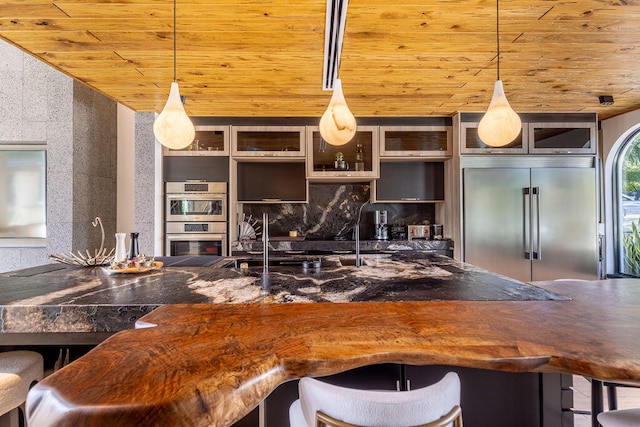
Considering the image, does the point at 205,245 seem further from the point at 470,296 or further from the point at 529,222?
the point at 529,222

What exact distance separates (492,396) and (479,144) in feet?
10.1

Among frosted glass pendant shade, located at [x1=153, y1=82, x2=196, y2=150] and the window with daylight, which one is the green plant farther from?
the window with daylight

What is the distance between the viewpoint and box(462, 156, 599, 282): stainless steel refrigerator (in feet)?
12.1

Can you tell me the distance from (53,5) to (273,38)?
1218 mm

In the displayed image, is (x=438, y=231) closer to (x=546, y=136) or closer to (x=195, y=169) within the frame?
(x=546, y=136)

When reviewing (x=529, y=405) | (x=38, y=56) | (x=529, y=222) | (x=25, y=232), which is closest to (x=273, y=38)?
(x=38, y=56)

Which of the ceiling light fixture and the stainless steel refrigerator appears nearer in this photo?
the ceiling light fixture

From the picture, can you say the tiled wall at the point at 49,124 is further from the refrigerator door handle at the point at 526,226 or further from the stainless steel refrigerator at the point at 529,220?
the refrigerator door handle at the point at 526,226

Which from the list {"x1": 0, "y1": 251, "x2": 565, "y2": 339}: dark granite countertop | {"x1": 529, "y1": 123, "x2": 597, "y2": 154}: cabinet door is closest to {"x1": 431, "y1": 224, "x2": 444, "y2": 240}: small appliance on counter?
{"x1": 529, "y1": 123, "x2": 597, "y2": 154}: cabinet door

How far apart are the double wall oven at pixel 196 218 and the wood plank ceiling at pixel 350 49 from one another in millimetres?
939

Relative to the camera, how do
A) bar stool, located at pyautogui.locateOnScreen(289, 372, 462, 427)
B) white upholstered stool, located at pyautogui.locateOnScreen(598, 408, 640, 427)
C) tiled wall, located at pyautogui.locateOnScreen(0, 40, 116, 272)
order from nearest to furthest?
bar stool, located at pyautogui.locateOnScreen(289, 372, 462, 427)
white upholstered stool, located at pyautogui.locateOnScreen(598, 408, 640, 427)
tiled wall, located at pyautogui.locateOnScreen(0, 40, 116, 272)

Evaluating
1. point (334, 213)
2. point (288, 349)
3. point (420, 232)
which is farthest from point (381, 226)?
point (288, 349)

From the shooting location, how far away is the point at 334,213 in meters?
4.39

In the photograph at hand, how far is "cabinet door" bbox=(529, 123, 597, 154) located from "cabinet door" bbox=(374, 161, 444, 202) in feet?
3.33
